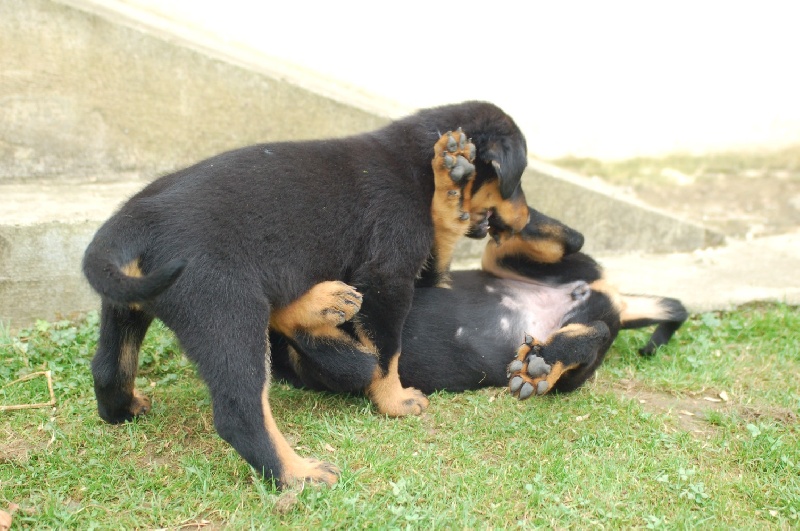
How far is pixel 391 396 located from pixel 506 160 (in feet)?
4.55

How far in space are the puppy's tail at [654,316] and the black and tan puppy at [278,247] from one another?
3.53 feet

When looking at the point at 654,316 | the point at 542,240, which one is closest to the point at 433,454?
the point at 542,240

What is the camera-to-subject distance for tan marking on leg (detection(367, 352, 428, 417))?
4.10 meters

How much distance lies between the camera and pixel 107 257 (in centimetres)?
327

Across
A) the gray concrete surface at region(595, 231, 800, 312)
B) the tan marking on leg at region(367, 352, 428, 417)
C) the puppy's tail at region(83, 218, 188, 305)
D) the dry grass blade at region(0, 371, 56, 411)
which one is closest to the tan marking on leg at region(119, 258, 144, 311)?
the puppy's tail at region(83, 218, 188, 305)

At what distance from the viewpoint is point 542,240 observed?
4844mm

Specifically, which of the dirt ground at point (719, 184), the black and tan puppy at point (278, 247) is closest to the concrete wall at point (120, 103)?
the black and tan puppy at point (278, 247)

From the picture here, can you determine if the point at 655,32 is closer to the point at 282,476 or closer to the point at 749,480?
the point at 749,480

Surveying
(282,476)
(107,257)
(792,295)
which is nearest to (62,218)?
(107,257)

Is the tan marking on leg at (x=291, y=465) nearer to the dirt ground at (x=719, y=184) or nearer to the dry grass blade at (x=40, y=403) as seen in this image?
the dry grass blade at (x=40, y=403)

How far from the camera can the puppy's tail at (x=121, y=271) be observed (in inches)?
118

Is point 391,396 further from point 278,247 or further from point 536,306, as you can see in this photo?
point 536,306

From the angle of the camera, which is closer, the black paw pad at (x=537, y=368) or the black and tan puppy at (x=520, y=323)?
the black paw pad at (x=537, y=368)

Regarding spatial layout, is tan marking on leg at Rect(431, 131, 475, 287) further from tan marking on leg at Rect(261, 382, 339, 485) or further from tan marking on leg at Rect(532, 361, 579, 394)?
tan marking on leg at Rect(261, 382, 339, 485)
